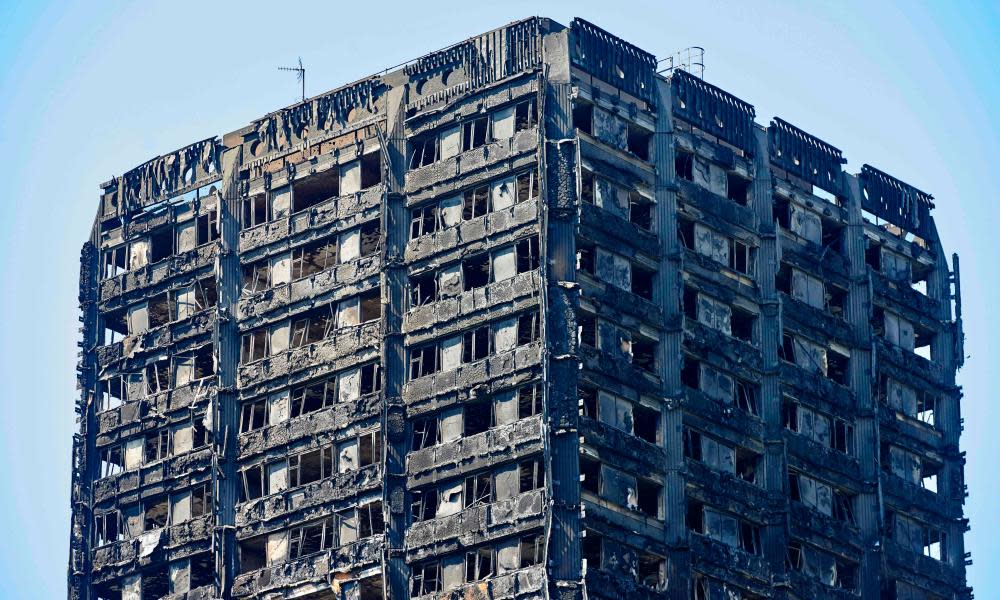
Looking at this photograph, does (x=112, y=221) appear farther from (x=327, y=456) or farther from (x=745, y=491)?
(x=745, y=491)

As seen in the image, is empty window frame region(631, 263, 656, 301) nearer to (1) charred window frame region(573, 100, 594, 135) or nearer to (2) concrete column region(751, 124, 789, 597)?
(1) charred window frame region(573, 100, 594, 135)

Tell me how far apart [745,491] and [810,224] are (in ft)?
56.9

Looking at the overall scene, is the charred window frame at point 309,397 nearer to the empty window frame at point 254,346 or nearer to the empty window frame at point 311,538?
the empty window frame at point 254,346

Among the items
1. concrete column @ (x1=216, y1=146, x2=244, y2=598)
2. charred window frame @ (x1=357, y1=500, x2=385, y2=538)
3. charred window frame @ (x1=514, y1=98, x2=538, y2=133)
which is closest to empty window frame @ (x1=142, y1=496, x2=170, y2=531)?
concrete column @ (x1=216, y1=146, x2=244, y2=598)

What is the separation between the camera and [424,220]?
146m

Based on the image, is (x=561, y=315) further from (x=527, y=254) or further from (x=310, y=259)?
(x=310, y=259)

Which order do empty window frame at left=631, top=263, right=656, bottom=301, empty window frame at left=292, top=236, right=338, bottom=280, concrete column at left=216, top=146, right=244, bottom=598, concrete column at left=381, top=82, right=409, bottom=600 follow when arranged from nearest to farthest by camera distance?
concrete column at left=381, top=82, right=409, bottom=600, empty window frame at left=631, top=263, right=656, bottom=301, concrete column at left=216, top=146, right=244, bottom=598, empty window frame at left=292, top=236, right=338, bottom=280

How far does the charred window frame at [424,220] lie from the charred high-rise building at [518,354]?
166 millimetres

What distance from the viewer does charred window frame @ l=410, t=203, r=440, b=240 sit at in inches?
5723

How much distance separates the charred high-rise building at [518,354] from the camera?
138625mm

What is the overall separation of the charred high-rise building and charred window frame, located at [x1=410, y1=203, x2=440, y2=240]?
0.17m

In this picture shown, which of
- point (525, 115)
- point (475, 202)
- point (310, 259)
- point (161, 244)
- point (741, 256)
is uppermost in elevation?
point (161, 244)

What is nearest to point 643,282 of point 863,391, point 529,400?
point 529,400

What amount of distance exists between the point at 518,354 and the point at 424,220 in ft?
35.4
